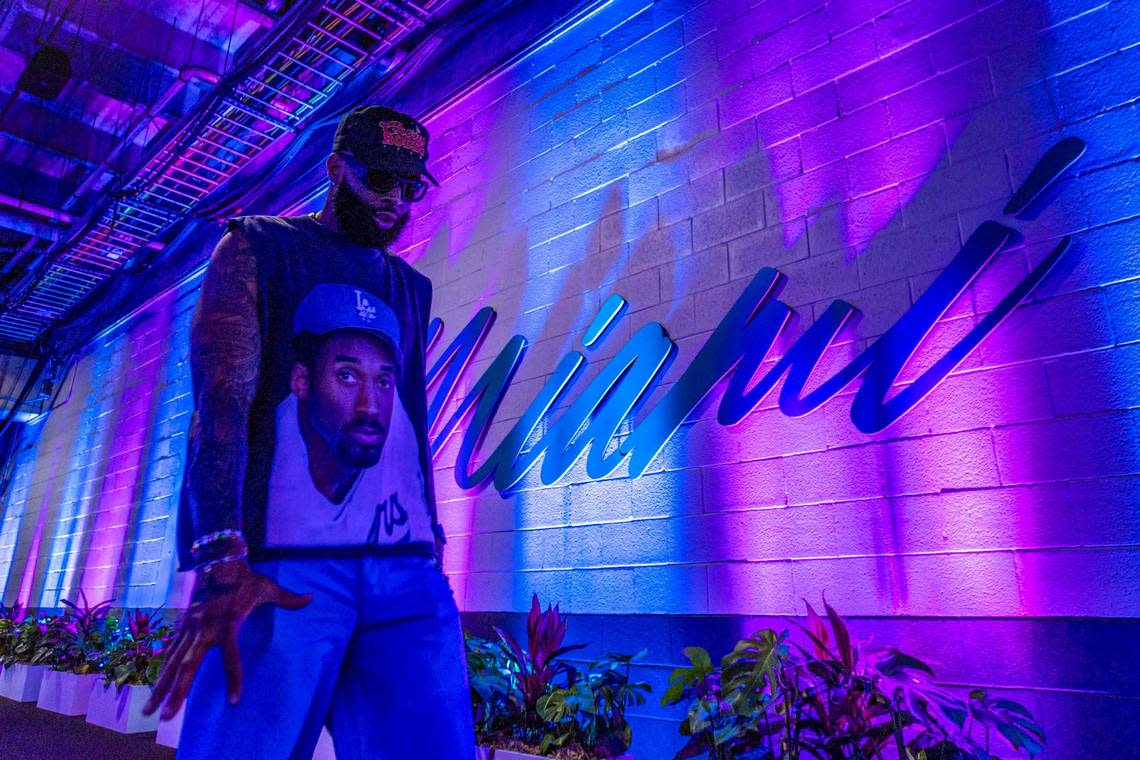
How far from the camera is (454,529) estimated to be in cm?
328

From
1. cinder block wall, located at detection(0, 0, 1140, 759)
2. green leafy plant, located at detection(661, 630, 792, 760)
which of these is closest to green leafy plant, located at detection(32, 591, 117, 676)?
cinder block wall, located at detection(0, 0, 1140, 759)

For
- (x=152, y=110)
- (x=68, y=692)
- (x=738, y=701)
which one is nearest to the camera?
(x=738, y=701)

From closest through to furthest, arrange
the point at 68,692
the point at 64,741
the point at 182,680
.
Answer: the point at 182,680 < the point at 64,741 < the point at 68,692

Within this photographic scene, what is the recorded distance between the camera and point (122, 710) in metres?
3.72

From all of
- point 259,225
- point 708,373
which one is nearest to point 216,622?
point 259,225

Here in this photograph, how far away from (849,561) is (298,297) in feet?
5.83

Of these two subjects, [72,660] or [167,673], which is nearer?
[167,673]

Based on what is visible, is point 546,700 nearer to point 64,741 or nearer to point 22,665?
point 64,741

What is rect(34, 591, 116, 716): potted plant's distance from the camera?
13.9 ft

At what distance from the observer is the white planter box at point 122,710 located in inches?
145

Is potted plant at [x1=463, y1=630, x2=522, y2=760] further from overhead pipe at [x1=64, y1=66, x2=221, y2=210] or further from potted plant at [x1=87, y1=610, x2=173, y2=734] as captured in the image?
overhead pipe at [x1=64, y1=66, x2=221, y2=210]

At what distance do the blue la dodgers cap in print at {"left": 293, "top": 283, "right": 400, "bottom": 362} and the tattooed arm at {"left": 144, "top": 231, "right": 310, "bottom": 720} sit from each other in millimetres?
63

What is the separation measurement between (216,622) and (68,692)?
15.7 feet

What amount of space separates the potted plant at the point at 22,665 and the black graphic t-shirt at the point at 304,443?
5.33 metres
